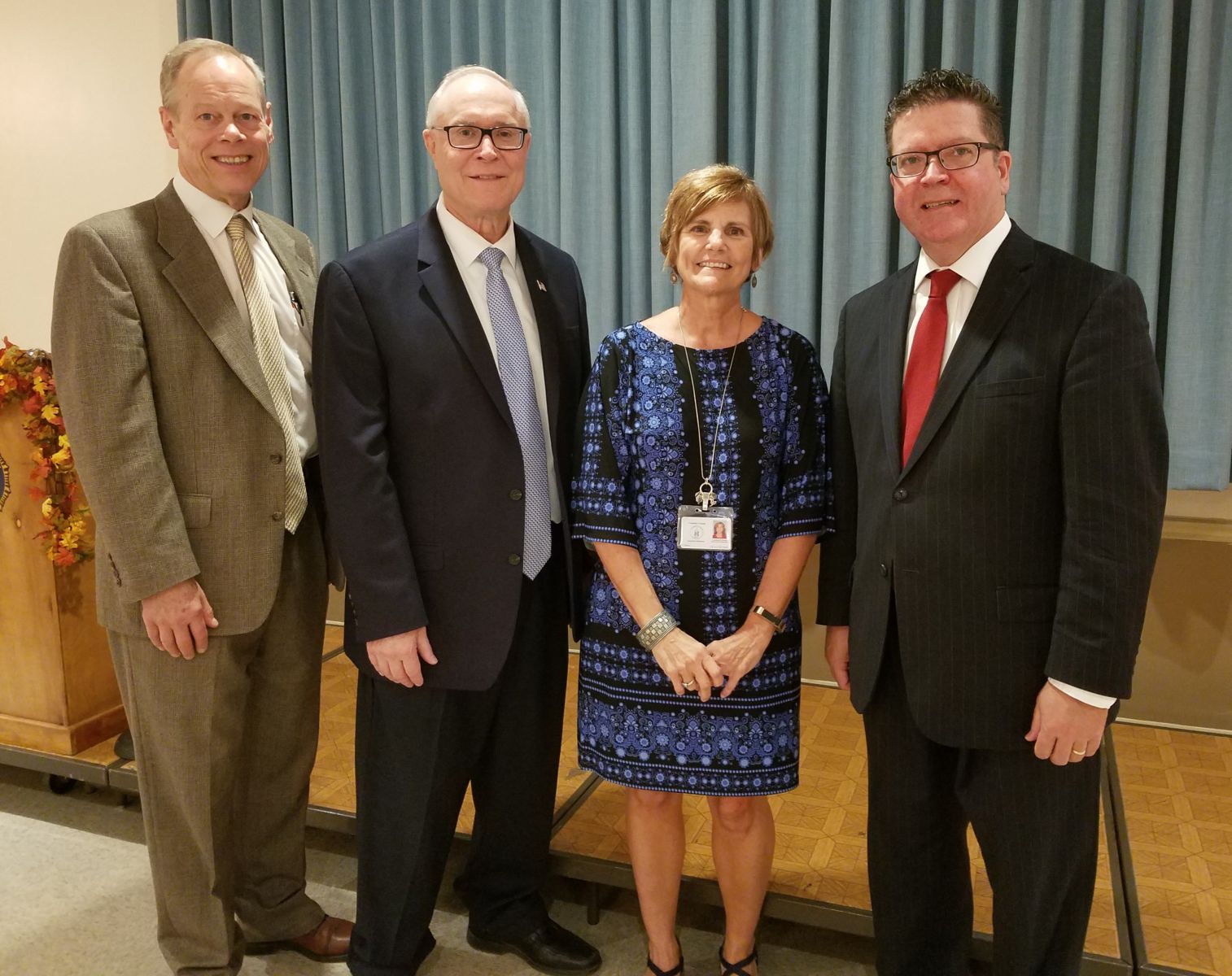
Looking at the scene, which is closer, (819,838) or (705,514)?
(705,514)

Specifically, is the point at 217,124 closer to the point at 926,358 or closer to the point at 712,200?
the point at 712,200

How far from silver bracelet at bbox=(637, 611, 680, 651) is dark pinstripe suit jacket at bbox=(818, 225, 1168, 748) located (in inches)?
13.9

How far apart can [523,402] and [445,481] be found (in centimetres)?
22

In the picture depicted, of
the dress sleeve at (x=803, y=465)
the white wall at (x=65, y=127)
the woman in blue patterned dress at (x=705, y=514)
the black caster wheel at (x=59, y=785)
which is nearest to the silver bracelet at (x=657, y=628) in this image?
the woman in blue patterned dress at (x=705, y=514)

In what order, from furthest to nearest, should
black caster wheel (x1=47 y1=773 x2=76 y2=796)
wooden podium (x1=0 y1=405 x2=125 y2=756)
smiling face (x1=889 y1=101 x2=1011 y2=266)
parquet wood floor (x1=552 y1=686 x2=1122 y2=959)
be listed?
black caster wheel (x1=47 y1=773 x2=76 y2=796) → wooden podium (x1=0 y1=405 x2=125 y2=756) → parquet wood floor (x1=552 y1=686 x2=1122 y2=959) → smiling face (x1=889 y1=101 x2=1011 y2=266)

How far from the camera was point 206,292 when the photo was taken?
1.94 meters

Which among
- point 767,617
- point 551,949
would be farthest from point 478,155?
point 551,949

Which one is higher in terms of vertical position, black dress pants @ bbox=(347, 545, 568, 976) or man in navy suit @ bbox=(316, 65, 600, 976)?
man in navy suit @ bbox=(316, 65, 600, 976)

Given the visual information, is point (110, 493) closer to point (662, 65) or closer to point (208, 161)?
point (208, 161)

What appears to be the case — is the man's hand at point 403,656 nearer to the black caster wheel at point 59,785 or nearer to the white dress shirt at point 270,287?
the white dress shirt at point 270,287

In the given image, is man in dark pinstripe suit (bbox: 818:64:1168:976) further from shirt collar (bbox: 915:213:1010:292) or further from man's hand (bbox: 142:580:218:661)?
man's hand (bbox: 142:580:218:661)

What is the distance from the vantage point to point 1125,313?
1.51 metres

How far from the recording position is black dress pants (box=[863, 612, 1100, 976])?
64.7 inches

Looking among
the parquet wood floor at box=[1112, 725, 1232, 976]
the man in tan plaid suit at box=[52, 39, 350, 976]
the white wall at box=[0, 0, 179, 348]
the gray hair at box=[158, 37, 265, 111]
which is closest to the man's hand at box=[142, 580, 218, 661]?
the man in tan plaid suit at box=[52, 39, 350, 976]
